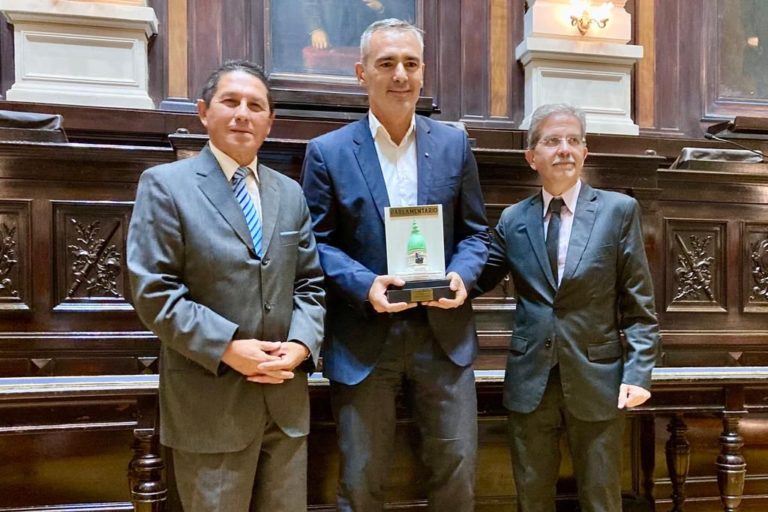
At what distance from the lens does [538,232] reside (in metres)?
2.09

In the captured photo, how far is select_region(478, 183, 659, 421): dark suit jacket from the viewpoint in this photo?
1.96 meters

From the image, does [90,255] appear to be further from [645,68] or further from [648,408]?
[645,68]

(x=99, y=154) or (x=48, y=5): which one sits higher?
(x=48, y=5)

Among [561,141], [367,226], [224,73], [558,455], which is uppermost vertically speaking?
[224,73]

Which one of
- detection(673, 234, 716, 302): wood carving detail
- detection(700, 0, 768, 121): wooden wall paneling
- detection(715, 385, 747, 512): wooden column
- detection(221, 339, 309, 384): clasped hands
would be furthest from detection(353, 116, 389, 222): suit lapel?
detection(700, 0, 768, 121): wooden wall paneling

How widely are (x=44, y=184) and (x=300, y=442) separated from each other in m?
2.09

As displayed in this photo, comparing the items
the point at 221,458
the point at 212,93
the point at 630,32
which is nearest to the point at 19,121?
the point at 212,93

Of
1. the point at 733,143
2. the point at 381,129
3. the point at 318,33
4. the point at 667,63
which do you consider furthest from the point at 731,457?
the point at 318,33

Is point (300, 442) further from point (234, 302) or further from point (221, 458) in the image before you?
point (234, 302)

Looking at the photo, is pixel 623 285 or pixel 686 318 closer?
pixel 623 285

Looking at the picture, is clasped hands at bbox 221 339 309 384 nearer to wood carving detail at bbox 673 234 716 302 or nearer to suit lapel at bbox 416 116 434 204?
suit lapel at bbox 416 116 434 204

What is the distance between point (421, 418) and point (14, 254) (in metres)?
2.24

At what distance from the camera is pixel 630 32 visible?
4.80m

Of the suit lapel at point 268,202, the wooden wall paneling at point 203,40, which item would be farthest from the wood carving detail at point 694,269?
the wooden wall paneling at point 203,40
